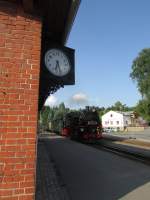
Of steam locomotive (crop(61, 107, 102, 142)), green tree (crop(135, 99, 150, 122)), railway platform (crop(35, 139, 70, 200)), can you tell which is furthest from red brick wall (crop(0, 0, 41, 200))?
green tree (crop(135, 99, 150, 122))

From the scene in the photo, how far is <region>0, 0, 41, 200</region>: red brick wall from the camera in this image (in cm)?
445

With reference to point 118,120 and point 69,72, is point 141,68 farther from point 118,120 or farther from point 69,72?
point 69,72

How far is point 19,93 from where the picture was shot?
15.2ft

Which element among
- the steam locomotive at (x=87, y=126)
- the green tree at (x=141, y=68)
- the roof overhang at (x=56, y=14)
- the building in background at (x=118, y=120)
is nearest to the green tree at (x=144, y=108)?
the green tree at (x=141, y=68)

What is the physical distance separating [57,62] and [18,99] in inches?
50.5

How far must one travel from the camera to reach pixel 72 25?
567cm

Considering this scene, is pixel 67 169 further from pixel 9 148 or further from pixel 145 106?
pixel 145 106

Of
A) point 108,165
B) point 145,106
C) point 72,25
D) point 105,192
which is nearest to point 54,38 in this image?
point 72,25

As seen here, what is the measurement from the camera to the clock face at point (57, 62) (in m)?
5.46

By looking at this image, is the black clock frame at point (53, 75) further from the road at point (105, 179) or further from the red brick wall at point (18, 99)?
the road at point (105, 179)

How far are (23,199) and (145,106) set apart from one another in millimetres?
52613

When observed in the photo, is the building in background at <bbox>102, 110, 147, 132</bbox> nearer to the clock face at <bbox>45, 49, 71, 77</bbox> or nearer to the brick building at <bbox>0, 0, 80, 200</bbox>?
the clock face at <bbox>45, 49, 71, 77</bbox>

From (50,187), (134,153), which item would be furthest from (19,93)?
(134,153)

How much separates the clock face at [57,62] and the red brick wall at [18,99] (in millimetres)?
626
